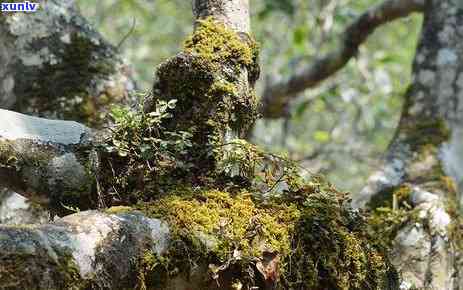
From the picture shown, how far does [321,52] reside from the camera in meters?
7.31

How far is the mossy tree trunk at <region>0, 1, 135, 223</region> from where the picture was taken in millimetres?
3145

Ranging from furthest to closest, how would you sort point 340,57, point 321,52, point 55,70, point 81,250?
point 321,52, point 340,57, point 55,70, point 81,250

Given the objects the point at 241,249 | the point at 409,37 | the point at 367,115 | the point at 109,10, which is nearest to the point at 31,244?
the point at 241,249

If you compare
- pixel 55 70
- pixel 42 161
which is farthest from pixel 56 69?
pixel 42 161

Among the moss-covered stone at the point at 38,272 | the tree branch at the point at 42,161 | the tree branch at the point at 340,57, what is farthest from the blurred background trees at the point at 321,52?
the moss-covered stone at the point at 38,272

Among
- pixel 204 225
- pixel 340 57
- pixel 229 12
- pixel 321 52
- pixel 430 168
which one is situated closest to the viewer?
pixel 204 225

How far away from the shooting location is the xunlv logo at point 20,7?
3.23 metres

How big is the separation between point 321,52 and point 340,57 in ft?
9.21

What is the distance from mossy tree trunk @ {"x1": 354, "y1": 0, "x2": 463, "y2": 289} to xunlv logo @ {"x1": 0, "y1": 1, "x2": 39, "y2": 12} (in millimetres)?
1683

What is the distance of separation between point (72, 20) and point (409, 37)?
291 inches

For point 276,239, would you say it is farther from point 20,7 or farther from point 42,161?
point 20,7

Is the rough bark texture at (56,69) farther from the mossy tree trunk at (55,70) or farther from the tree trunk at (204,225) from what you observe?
the tree trunk at (204,225)

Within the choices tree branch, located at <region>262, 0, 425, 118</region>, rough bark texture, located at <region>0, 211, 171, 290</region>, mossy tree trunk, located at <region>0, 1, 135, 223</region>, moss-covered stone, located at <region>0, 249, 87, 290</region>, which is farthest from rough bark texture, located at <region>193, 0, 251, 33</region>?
tree branch, located at <region>262, 0, 425, 118</region>

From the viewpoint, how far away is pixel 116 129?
2.23 m
